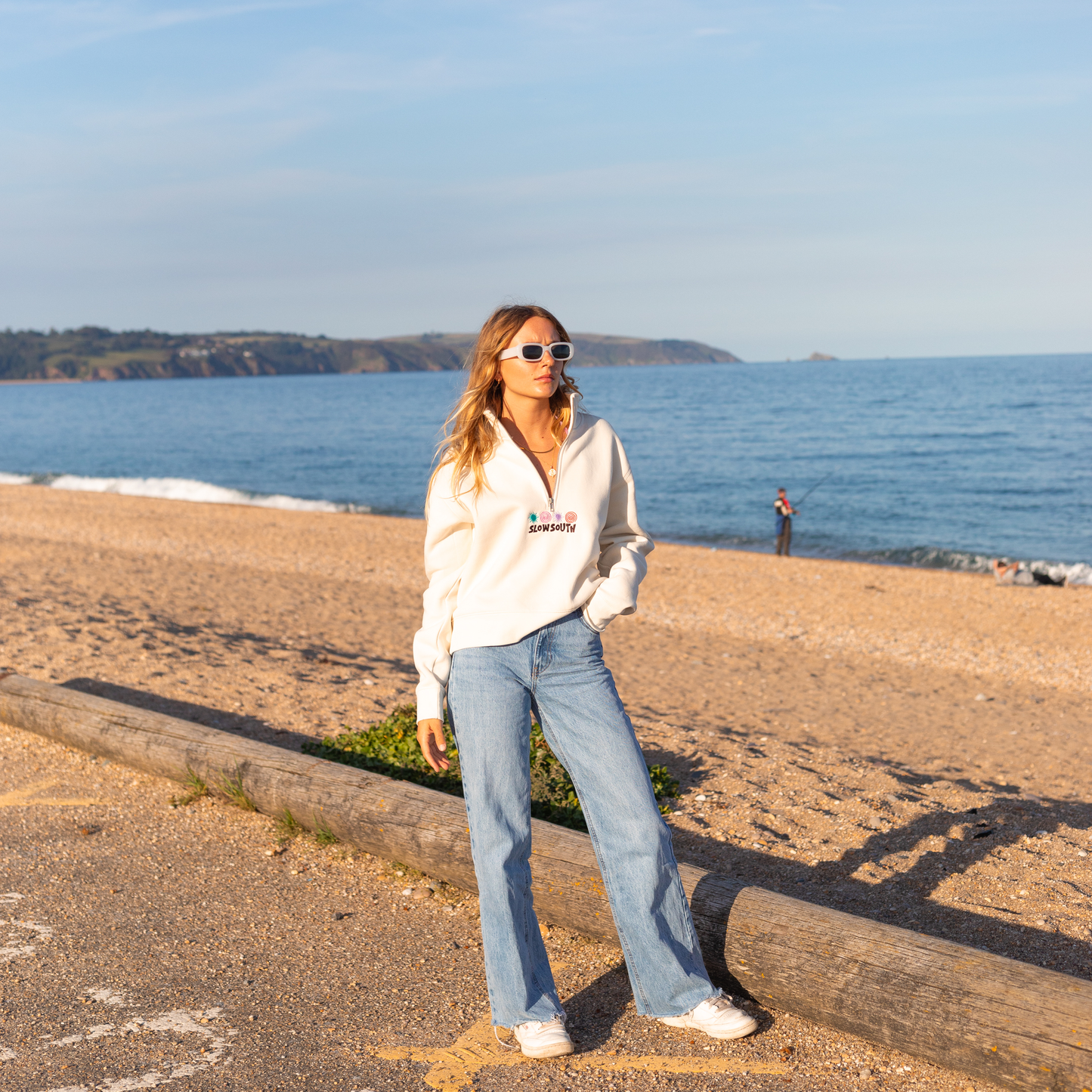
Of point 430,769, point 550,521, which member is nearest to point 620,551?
point 550,521

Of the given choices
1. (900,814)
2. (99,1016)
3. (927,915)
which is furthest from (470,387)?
(900,814)

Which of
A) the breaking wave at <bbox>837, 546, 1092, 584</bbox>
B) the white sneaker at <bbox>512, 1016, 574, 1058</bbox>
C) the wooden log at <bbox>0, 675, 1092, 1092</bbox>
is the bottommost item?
the breaking wave at <bbox>837, 546, 1092, 584</bbox>

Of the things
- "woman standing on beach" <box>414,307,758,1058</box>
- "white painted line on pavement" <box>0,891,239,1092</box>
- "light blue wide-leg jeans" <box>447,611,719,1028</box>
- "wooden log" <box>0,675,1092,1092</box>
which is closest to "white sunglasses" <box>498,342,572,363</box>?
"woman standing on beach" <box>414,307,758,1058</box>

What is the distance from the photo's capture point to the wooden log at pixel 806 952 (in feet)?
8.43

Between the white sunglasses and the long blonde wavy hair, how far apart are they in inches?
1.2

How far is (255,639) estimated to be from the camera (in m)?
9.56

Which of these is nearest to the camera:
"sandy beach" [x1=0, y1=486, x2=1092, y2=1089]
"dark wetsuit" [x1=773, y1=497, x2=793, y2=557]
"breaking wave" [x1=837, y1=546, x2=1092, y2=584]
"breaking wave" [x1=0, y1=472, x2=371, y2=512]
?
"sandy beach" [x1=0, y1=486, x2=1092, y2=1089]

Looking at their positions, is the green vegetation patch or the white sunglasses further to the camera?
the green vegetation patch

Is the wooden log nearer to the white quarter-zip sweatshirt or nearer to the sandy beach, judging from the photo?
the sandy beach

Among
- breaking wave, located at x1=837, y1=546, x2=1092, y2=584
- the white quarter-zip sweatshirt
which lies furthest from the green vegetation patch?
breaking wave, located at x1=837, y1=546, x2=1092, y2=584

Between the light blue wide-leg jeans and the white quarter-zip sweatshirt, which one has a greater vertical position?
the white quarter-zip sweatshirt

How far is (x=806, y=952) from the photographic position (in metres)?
2.97

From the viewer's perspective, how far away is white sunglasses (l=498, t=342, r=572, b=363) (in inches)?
109

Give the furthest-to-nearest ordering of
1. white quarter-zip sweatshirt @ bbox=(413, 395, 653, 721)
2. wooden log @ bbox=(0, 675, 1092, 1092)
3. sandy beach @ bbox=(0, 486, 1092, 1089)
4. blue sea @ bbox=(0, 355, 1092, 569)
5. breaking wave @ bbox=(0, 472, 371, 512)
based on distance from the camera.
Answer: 1. breaking wave @ bbox=(0, 472, 371, 512)
2. blue sea @ bbox=(0, 355, 1092, 569)
3. sandy beach @ bbox=(0, 486, 1092, 1089)
4. white quarter-zip sweatshirt @ bbox=(413, 395, 653, 721)
5. wooden log @ bbox=(0, 675, 1092, 1092)
